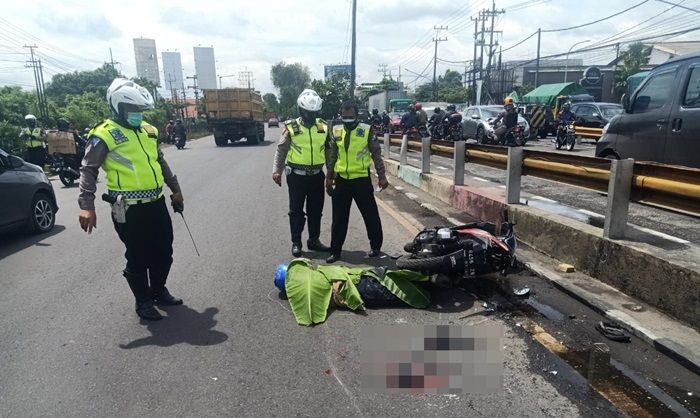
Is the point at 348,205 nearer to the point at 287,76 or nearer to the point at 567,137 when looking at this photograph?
the point at 567,137

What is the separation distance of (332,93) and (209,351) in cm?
Result: 3121

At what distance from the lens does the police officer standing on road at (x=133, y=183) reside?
3791 mm

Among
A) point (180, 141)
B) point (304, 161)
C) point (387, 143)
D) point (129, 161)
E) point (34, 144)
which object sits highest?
point (129, 161)

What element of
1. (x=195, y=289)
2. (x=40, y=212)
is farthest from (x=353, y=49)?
(x=195, y=289)

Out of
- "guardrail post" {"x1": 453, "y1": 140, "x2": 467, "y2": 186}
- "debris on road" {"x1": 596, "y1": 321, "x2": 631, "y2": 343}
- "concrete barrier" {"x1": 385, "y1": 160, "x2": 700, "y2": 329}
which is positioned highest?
"guardrail post" {"x1": 453, "y1": 140, "x2": 467, "y2": 186}

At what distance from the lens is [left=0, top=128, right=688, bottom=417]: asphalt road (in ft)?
9.00

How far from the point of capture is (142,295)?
4.04m

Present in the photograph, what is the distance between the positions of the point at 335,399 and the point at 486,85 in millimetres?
46236

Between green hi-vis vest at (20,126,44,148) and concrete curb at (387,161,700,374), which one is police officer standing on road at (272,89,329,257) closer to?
concrete curb at (387,161,700,374)

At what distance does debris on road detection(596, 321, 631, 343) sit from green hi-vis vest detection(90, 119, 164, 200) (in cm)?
357

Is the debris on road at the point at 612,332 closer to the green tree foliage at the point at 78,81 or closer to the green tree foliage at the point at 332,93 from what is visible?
the green tree foliage at the point at 332,93

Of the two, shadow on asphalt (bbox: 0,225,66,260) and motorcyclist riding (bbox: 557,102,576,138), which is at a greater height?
motorcyclist riding (bbox: 557,102,576,138)

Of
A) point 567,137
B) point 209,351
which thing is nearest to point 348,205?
point 209,351

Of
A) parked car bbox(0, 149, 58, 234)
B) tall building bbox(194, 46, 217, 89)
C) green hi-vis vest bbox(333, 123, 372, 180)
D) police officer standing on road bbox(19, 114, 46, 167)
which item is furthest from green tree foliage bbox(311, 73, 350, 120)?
tall building bbox(194, 46, 217, 89)
